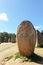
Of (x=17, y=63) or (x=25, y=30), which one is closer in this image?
(x=17, y=63)

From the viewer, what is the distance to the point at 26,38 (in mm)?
12930

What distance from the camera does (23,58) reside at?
12.4 m

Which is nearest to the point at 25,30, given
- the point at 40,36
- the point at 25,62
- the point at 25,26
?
the point at 25,26

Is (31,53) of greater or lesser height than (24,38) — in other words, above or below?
below

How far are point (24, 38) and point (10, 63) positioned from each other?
7.93 feet

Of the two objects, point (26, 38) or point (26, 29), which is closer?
point (26, 38)

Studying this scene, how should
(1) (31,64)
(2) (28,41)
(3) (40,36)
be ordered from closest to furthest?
(1) (31,64) < (2) (28,41) < (3) (40,36)

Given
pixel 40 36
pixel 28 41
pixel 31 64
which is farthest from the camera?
pixel 40 36

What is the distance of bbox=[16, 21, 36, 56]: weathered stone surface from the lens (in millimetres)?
12969

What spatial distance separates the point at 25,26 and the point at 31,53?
93.1 inches

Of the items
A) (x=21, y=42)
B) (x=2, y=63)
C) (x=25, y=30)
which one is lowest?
(x=2, y=63)

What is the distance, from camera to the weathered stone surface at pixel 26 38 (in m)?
13.0

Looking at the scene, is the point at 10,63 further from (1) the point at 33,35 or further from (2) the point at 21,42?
(1) the point at 33,35

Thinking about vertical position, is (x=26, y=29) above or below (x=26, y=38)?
above
